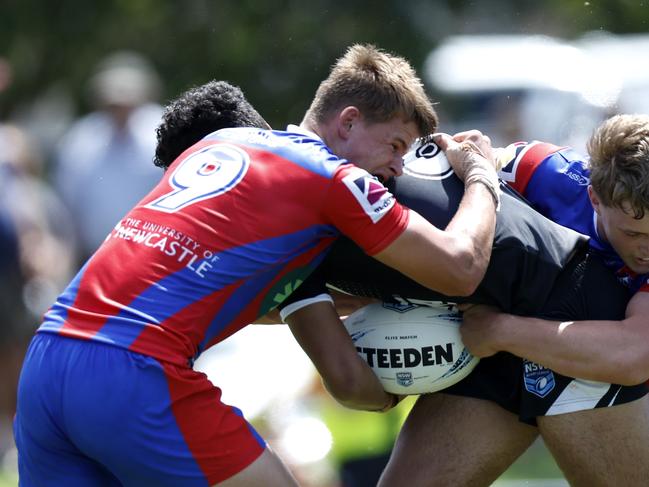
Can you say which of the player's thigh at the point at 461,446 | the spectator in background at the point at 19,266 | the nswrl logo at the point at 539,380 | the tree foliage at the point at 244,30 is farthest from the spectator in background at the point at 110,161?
the nswrl logo at the point at 539,380

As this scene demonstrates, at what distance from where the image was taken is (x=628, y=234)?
4176 millimetres

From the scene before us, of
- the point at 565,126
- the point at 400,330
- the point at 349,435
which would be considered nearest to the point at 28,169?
the point at 349,435

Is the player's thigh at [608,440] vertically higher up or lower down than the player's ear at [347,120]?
lower down

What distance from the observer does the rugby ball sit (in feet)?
14.0

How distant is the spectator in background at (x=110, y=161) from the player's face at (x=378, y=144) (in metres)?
4.71

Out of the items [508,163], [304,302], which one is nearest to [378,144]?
[304,302]

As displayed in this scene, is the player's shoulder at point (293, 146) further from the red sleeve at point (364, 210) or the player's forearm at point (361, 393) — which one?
the player's forearm at point (361, 393)

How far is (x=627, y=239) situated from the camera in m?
4.20

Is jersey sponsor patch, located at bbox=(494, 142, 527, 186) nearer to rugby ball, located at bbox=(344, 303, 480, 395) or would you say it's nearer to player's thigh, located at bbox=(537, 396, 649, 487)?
rugby ball, located at bbox=(344, 303, 480, 395)

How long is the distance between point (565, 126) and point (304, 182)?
17.5 ft

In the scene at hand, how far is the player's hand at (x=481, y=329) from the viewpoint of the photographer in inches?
165

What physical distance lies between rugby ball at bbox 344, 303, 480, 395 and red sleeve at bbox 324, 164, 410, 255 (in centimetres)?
56

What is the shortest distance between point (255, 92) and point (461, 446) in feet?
30.8

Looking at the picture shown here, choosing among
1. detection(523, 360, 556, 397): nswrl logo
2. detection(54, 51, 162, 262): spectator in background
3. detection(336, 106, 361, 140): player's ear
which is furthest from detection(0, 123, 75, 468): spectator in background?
detection(523, 360, 556, 397): nswrl logo
